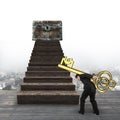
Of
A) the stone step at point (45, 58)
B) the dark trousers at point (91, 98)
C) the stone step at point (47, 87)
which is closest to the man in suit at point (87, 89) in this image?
the dark trousers at point (91, 98)

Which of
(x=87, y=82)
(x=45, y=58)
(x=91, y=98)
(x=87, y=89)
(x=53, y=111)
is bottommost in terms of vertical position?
(x=53, y=111)

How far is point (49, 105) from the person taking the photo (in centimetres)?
1535

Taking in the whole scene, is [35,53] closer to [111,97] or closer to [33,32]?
[33,32]

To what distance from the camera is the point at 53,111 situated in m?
14.0

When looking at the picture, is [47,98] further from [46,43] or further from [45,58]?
[46,43]

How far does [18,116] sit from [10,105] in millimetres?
2500

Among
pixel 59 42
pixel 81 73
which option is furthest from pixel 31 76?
pixel 81 73

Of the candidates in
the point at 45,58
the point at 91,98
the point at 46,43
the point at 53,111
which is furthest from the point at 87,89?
the point at 46,43

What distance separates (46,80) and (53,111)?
330cm

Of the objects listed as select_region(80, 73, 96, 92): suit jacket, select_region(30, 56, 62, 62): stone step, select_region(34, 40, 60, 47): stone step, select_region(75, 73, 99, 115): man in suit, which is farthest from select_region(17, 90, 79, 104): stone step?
select_region(34, 40, 60, 47): stone step

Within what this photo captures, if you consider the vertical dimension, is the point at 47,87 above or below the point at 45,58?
below

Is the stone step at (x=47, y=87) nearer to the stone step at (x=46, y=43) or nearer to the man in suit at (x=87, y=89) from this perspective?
the man in suit at (x=87, y=89)

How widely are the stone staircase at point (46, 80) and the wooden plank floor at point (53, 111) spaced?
49cm

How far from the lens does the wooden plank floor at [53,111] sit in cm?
1291
